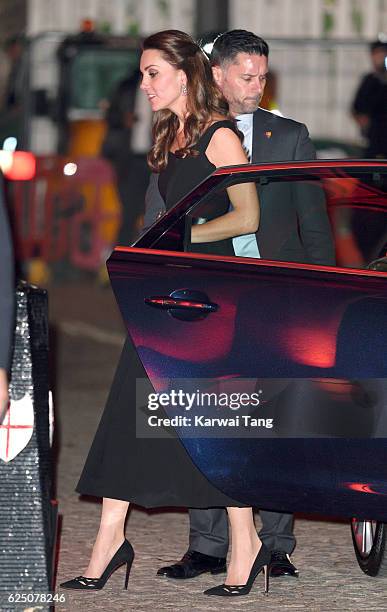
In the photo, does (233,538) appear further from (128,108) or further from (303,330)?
(128,108)

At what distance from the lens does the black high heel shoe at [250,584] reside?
5.44 m

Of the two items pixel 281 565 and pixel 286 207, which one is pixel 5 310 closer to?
pixel 286 207

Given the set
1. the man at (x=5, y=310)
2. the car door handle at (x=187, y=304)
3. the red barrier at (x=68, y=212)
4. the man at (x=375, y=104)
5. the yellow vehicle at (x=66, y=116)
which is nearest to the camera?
the man at (x=5, y=310)

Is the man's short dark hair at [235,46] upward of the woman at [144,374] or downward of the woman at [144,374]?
upward

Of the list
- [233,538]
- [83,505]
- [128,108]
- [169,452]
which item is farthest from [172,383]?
[128,108]

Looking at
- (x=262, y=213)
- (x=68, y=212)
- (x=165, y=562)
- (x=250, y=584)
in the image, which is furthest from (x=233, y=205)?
(x=68, y=212)

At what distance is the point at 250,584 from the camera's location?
5.46 meters

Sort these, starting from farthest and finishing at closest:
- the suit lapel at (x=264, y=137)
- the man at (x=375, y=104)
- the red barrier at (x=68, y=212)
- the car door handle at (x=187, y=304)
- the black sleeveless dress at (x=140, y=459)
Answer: the red barrier at (x=68, y=212), the man at (x=375, y=104), the suit lapel at (x=264, y=137), the black sleeveless dress at (x=140, y=459), the car door handle at (x=187, y=304)

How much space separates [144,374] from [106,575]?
2.28ft

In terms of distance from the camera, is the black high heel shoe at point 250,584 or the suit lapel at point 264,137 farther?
the suit lapel at point 264,137

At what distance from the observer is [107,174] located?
1549 centimetres

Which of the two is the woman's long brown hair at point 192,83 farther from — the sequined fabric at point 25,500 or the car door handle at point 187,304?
the sequined fabric at point 25,500

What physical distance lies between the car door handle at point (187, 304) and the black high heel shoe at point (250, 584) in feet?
2.94

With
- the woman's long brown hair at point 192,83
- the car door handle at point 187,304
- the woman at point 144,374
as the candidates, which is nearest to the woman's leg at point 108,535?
the woman at point 144,374
